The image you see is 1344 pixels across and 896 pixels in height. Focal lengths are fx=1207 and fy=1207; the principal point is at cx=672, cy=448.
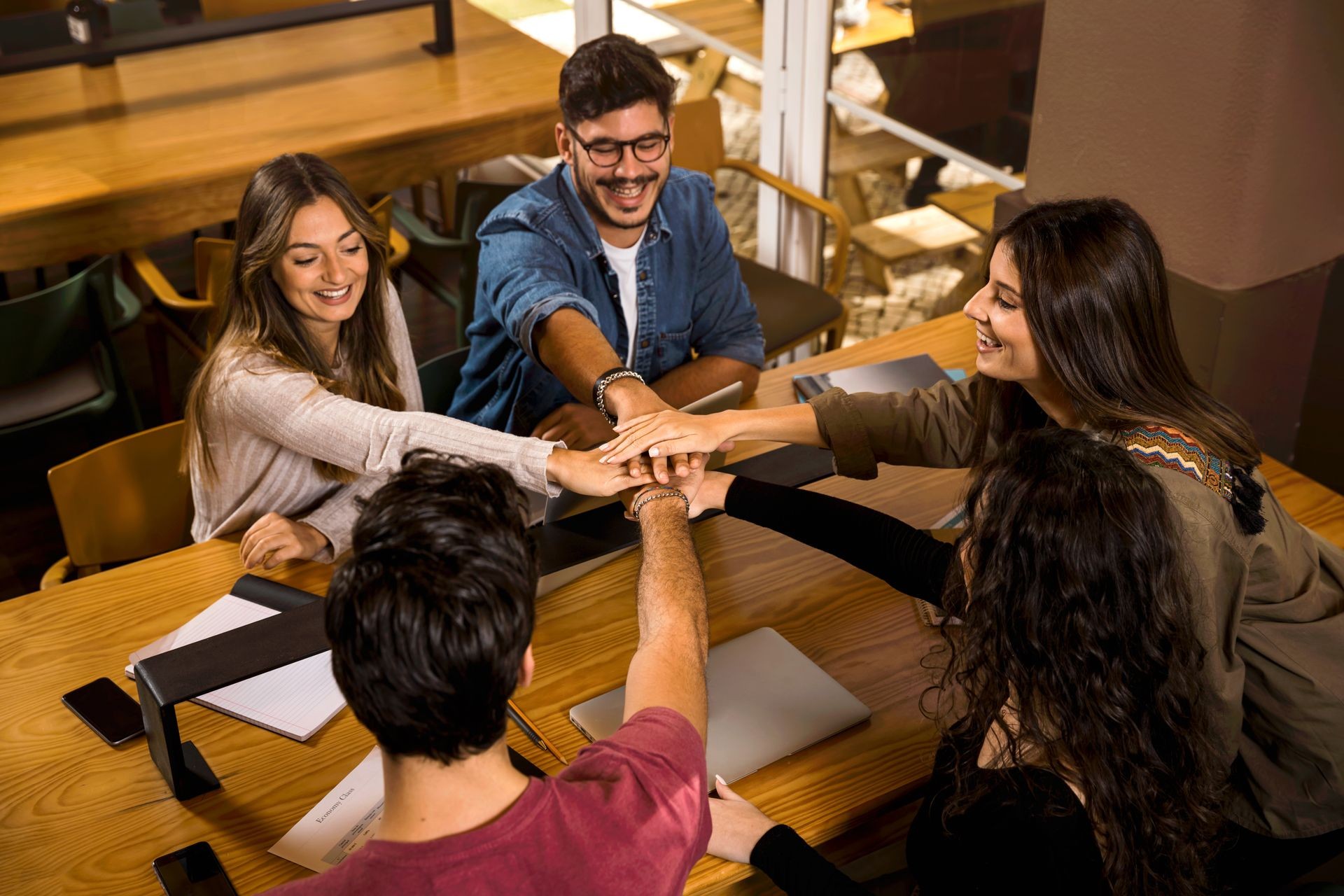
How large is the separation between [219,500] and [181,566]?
0.65 feet

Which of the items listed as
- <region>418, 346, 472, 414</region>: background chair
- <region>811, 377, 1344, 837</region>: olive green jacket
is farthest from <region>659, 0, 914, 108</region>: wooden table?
<region>811, 377, 1344, 837</region>: olive green jacket

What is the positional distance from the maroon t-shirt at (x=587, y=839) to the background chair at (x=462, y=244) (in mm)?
2010

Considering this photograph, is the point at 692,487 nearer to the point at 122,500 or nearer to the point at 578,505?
the point at 578,505

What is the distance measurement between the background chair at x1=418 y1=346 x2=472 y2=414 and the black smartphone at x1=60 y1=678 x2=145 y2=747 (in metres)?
0.94

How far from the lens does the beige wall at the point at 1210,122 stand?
2.24 meters

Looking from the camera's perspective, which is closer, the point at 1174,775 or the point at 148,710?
the point at 1174,775

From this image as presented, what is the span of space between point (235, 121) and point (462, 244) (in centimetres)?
99

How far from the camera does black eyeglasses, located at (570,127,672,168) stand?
2.14 m

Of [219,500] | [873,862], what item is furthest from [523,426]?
[873,862]

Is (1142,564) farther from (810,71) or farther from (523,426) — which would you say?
(810,71)

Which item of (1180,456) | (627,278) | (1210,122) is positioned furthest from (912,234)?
(1180,456)

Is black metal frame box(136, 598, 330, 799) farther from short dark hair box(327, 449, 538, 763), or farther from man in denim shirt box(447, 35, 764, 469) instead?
man in denim shirt box(447, 35, 764, 469)

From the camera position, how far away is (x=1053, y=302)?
152 centimetres

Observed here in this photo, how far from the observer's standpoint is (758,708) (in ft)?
5.06
